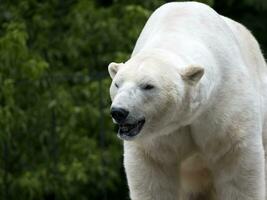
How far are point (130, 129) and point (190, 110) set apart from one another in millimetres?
367

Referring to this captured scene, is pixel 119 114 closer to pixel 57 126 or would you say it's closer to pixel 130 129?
pixel 130 129

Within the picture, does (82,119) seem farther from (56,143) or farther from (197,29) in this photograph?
(197,29)

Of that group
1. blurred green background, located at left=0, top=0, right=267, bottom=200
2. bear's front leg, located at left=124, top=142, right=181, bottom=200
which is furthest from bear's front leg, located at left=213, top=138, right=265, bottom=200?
blurred green background, located at left=0, top=0, right=267, bottom=200

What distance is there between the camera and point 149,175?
7.05 meters

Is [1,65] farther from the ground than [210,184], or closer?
closer

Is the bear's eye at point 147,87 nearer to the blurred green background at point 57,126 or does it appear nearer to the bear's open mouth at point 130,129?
the bear's open mouth at point 130,129

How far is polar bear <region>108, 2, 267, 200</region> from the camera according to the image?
A: 6.39 m

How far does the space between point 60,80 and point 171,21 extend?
4.81 m

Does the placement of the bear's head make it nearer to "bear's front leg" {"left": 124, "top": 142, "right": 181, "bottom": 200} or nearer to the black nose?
the black nose

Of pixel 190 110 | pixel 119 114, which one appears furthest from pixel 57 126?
pixel 119 114

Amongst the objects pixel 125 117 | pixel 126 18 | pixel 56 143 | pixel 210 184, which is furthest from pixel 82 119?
pixel 125 117

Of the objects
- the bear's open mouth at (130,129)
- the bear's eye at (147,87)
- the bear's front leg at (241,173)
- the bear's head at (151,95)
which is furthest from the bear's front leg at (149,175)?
the bear's eye at (147,87)

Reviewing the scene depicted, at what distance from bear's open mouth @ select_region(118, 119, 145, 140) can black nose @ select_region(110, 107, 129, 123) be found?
8cm

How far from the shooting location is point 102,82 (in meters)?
11.4
